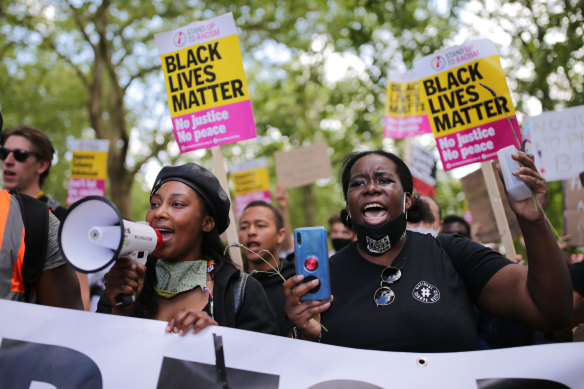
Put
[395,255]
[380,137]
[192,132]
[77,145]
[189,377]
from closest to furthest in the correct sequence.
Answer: [189,377], [395,255], [192,132], [77,145], [380,137]

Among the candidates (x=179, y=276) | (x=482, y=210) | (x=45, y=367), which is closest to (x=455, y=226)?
(x=482, y=210)

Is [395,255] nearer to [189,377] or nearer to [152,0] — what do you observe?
[189,377]

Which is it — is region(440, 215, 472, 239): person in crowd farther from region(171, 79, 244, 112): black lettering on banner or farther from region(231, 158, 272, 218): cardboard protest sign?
region(231, 158, 272, 218): cardboard protest sign

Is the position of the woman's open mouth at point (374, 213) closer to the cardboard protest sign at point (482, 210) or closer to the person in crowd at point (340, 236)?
the cardboard protest sign at point (482, 210)

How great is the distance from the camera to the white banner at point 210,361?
6.13 ft

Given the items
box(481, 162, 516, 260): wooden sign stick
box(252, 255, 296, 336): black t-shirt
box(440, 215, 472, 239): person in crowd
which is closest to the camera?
box(252, 255, 296, 336): black t-shirt

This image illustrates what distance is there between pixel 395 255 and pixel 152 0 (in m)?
12.1

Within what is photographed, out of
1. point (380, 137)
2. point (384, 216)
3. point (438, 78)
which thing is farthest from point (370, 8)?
point (380, 137)

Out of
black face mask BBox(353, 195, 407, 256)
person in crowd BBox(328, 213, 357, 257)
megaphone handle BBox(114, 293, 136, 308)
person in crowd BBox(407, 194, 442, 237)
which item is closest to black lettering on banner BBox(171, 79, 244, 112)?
person in crowd BBox(407, 194, 442, 237)

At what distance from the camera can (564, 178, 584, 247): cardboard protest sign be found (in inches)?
185

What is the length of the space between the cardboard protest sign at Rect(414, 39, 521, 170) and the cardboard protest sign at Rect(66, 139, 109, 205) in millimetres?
4312

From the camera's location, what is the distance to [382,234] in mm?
Answer: 2379

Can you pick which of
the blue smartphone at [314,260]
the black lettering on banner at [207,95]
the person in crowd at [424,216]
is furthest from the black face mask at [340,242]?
the blue smartphone at [314,260]

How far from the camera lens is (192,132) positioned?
3.79 metres
